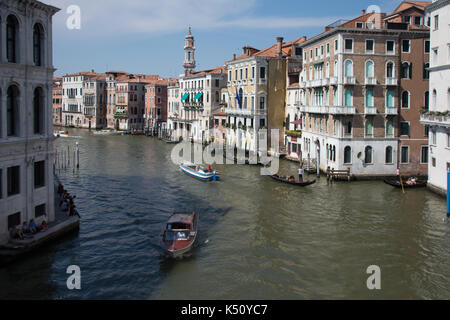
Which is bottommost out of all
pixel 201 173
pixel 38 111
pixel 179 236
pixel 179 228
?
pixel 179 236

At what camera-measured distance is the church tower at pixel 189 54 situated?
6156cm

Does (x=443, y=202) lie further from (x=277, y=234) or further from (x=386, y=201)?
(x=277, y=234)

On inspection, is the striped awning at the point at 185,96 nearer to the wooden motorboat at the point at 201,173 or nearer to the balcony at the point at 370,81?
the wooden motorboat at the point at 201,173

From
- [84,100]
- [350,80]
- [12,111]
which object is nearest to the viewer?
[12,111]

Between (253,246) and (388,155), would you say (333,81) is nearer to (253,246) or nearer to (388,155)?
(388,155)

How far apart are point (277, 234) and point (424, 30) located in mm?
17701

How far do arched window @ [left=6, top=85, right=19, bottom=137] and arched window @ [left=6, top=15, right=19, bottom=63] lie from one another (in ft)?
2.83

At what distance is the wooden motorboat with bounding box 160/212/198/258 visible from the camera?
1437 centimetres

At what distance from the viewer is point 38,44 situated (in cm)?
1483

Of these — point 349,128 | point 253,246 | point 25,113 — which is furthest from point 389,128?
point 25,113

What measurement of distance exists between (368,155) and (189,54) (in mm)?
39309

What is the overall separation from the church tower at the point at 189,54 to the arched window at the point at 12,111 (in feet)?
158

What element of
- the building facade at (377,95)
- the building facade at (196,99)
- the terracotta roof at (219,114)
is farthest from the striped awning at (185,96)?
the building facade at (377,95)
